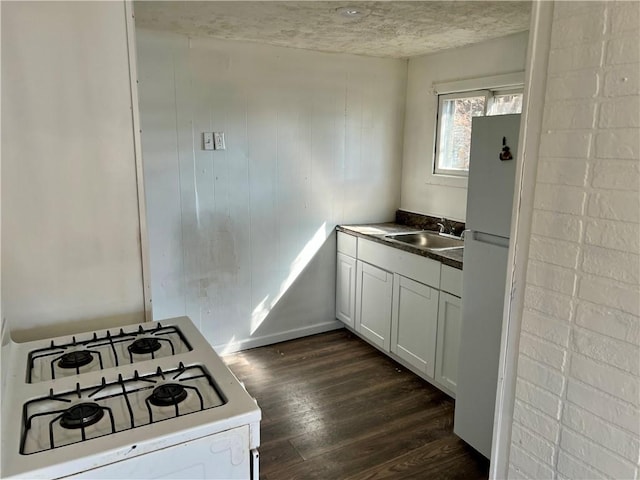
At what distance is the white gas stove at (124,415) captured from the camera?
3.21ft

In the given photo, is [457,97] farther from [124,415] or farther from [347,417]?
[124,415]

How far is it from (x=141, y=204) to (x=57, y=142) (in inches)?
12.6

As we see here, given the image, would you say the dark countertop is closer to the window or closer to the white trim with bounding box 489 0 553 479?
the window

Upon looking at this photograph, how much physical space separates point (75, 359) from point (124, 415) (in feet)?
1.14

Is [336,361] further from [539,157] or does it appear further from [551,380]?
[539,157]

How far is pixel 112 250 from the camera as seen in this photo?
163 cm

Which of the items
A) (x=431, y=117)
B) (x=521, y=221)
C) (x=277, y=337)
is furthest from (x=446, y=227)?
(x=521, y=221)

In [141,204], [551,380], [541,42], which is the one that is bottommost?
[551,380]

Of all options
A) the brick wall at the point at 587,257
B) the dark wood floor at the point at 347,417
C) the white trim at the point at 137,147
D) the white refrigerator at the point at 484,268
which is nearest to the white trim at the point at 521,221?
the brick wall at the point at 587,257

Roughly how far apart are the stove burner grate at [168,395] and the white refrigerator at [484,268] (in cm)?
139

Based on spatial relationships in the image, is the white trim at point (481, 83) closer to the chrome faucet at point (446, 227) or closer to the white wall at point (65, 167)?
the chrome faucet at point (446, 227)

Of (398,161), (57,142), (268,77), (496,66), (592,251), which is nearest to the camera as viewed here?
(592,251)

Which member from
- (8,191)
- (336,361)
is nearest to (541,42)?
(8,191)

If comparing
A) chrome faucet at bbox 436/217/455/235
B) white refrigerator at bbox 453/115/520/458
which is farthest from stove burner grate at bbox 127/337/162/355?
chrome faucet at bbox 436/217/455/235
